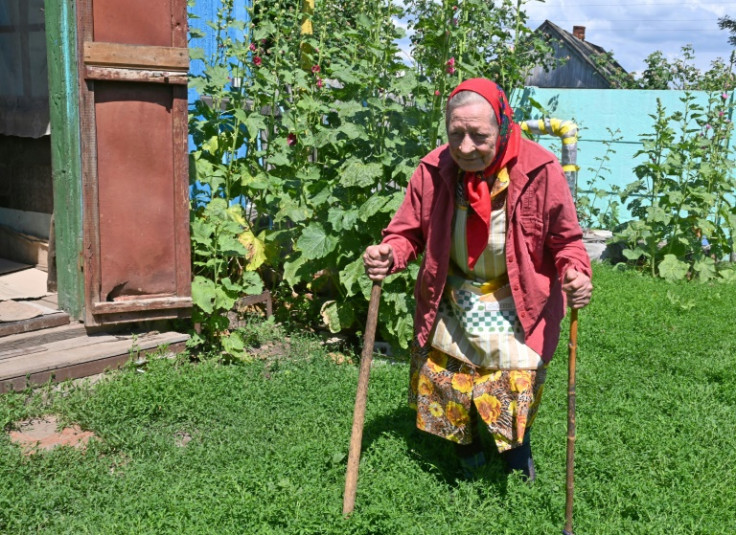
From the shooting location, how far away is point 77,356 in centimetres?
474

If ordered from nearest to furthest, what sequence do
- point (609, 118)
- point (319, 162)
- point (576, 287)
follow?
point (576, 287) < point (319, 162) < point (609, 118)

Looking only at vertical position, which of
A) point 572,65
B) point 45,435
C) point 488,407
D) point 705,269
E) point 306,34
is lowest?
point 45,435

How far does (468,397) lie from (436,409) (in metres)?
0.18

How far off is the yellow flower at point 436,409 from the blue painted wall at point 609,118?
656cm

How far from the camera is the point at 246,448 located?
4031 millimetres

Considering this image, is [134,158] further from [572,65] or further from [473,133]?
[572,65]

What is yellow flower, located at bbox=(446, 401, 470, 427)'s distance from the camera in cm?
370

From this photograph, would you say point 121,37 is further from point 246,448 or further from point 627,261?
point 627,261

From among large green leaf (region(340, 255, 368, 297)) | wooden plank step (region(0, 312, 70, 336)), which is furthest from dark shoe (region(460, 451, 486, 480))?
wooden plank step (region(0, 312, 70, 336))

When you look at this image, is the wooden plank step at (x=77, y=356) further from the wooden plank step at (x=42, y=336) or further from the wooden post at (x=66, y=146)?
the wooden post at (x=66, y=146)

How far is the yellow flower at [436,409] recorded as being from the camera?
12.4 ft

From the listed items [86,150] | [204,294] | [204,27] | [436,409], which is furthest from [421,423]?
[204,27]

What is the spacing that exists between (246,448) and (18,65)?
414cm

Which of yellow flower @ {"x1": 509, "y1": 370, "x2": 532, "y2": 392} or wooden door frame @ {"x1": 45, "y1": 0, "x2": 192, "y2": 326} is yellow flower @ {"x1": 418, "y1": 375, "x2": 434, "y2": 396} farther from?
wooden door frame @ {"x1": 45, "y1": 0, "x2": 192, "y2": 326}
